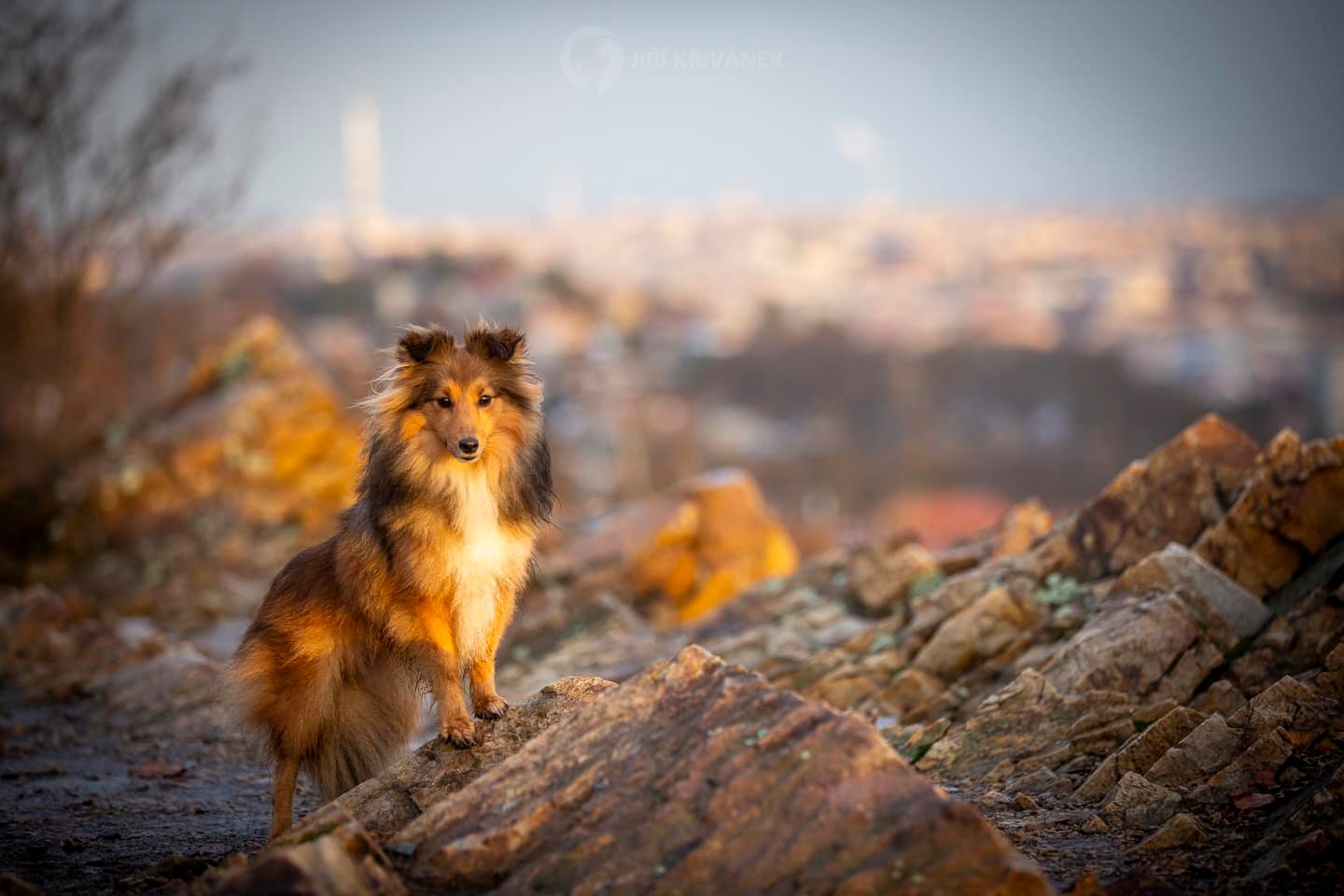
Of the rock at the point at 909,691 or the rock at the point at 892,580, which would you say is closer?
the rock at the point at 909,691

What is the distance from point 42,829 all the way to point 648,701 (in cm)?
398

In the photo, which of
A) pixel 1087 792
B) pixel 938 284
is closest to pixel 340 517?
pixel 1087 792

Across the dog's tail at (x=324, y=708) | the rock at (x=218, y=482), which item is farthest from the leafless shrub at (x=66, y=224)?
the dog's tail at (x=324, y=708)

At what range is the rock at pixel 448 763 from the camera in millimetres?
5203

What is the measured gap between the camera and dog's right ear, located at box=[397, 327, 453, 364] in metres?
6.08

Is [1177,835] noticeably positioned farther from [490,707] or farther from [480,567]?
[480,567]

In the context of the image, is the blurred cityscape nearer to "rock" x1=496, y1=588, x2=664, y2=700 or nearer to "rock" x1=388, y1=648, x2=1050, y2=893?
"rock" x1=496, y1=588, x2=664, y2=700

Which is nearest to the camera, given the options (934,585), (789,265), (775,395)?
(934,585)

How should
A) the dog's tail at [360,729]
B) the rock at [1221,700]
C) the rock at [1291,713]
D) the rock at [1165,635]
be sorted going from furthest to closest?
the rock at [1165,635] < the rock at [1221,700] < the dog's tail at [360,729] < the rock at [1291,713]

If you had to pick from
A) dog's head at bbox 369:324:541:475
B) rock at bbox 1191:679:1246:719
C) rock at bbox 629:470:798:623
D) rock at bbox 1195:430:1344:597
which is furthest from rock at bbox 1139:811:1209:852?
rock at bbox 629:470:798:623

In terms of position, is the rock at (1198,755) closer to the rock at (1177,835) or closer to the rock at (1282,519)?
the rock at (1177,835)

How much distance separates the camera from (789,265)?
16325 cm

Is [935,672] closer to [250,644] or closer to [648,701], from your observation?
[648,701]

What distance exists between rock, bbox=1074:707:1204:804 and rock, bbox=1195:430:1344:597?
7.70 ft
